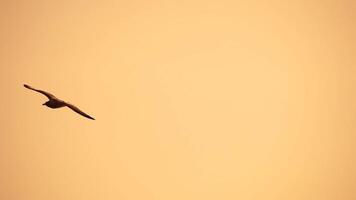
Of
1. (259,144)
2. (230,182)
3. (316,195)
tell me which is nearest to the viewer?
(316,195)

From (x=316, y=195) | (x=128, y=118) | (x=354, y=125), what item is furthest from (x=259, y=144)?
(x=316, y=195)

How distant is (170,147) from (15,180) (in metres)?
58.4

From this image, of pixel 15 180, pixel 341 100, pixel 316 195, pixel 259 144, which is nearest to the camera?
pixel 15 180

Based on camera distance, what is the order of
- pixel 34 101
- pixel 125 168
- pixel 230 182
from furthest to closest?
pixel 34 101, pixel 230 182, pixel 125 168

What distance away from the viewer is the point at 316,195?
61.8m

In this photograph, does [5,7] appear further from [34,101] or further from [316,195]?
[316,195]

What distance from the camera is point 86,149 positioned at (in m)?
83.0

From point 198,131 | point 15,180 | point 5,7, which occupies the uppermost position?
point 5,7

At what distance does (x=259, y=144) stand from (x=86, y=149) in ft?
168

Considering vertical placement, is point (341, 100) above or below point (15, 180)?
above

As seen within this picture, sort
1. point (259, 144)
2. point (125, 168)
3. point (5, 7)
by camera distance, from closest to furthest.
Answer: point (125, 168) → point (259, 144) → point (5, 7)

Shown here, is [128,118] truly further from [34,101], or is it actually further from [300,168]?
[300,168]

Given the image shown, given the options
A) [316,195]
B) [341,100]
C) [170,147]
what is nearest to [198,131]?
[170,147]

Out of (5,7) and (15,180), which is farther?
(5,7)
